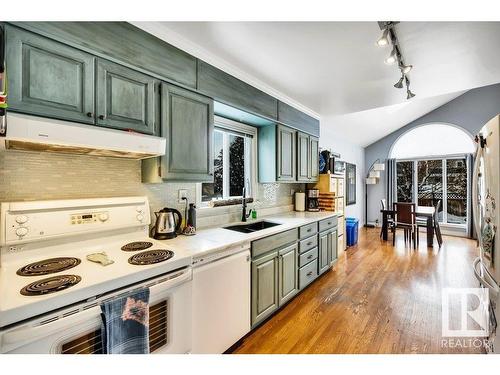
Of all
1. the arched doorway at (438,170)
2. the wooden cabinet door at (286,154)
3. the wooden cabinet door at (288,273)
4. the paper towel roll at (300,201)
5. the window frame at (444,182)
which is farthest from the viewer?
the arched doorway at (438,170)

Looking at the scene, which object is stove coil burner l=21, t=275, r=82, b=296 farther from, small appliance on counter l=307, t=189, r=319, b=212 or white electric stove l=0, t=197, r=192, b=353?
small appliance on counter l=307, t=189, r=319, b=212

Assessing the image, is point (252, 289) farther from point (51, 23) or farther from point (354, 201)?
point (354, 201)

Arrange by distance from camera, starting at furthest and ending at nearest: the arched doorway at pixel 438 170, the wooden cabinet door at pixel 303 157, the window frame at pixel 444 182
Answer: the arched doorway at pixel 438 170
the window frame at pixel 444 182
the wooden cabinet door at pixel 303 157

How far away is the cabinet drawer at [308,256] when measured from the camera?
2.63 m

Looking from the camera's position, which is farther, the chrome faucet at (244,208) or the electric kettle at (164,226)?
the chrome faucet at (244,208)

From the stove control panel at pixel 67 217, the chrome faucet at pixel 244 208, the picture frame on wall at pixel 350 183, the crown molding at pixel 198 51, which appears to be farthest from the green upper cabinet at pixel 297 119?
the picture frame on wall at pixel 350 183

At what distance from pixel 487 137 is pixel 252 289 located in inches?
74.7

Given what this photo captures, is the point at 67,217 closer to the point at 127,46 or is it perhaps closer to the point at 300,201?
the point at 127,46

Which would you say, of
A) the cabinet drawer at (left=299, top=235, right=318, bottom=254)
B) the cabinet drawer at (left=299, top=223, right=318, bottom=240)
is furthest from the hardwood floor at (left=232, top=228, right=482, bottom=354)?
the cabinet drawer at (left=299, top=223, right=318, bottom=240)

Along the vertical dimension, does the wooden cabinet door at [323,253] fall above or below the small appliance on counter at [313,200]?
below

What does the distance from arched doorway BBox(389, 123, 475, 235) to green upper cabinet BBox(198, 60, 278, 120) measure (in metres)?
5.73

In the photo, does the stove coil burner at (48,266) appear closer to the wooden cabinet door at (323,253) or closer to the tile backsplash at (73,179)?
the tile backsplash at (73,179)

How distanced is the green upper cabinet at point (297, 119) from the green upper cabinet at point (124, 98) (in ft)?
5.49
